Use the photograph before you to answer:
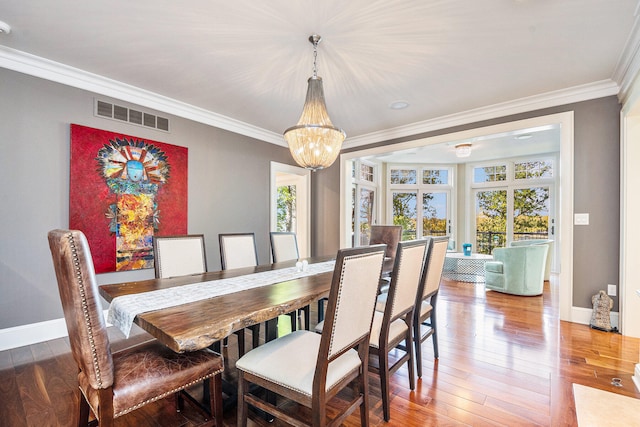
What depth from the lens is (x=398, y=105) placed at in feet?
12.4

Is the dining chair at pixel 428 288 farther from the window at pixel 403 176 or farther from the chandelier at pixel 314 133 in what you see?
the window at pixel 403 176

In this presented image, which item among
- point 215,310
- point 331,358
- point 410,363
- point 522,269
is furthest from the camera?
point 522,269

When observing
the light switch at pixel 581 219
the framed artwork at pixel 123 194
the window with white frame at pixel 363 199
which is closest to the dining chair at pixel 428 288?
the light switch at pixel 581 219

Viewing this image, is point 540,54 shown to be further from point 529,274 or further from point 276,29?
point 529,274

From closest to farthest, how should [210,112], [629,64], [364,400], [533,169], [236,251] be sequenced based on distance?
[364,400], [629,64], [236,251], [210,112], [533,169]

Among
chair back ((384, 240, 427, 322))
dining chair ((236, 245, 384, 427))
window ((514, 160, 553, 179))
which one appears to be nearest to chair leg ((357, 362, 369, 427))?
dining chair ((236, 245, 384, 427))

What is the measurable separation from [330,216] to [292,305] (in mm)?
3994

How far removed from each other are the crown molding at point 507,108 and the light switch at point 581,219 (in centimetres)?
129

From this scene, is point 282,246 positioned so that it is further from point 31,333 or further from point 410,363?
point 31,333

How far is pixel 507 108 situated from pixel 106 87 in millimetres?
4685

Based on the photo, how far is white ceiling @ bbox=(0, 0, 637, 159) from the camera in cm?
209

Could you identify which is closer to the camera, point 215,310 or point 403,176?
point 215,310

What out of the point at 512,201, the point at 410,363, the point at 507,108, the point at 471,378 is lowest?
the point at 471,378

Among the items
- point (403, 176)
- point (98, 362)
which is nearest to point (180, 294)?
point (98, 362)
